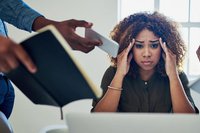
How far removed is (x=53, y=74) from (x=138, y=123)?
0.18 metres

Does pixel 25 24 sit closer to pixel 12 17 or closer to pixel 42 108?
pixel 12 17

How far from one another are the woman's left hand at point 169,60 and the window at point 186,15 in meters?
1.82

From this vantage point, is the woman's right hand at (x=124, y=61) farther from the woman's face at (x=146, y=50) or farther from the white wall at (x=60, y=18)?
the white wall at (x=60, y=18)

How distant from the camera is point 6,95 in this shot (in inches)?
32.9

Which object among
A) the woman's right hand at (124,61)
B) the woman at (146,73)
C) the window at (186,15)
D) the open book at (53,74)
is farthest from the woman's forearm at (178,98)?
the window at (186,15)

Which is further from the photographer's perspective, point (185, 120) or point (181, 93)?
point (181, 93)

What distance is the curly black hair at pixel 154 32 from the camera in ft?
5.19

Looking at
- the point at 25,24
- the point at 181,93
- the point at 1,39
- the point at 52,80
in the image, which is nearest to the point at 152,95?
the point at 181,93

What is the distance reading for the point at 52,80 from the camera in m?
0.59

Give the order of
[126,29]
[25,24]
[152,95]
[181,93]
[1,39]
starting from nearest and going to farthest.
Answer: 1. [1,39]
2. [25,24]
3. [181,93]
4. [152,95]
5. [126,29]

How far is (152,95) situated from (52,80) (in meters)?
1.00

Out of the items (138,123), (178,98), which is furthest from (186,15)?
(138,123)

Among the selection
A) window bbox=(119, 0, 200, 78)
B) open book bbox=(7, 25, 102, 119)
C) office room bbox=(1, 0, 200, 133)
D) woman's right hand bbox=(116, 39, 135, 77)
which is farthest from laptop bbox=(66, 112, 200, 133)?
window bbox=(119, 0, 200, 78)

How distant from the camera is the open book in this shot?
0.52 m
